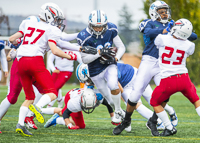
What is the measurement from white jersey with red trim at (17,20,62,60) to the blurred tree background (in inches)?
575

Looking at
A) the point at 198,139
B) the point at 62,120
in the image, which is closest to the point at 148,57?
the point at 198,139

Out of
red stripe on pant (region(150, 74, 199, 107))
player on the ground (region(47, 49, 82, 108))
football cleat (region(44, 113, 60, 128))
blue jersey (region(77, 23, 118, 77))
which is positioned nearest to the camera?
red stripe on pant (region(150, 74, 199, 107))

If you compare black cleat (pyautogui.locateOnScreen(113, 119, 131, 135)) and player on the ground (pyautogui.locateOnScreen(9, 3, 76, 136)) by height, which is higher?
player on the ground (pyautogui.locateOnScreen(9, 3, 76, 136))

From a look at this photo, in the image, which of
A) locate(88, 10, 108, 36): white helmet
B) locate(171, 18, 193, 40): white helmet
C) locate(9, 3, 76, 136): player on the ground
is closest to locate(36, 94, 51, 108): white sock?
locate(9, 3, 76, 136): player on the ground

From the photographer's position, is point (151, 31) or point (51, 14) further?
point (51, 14)

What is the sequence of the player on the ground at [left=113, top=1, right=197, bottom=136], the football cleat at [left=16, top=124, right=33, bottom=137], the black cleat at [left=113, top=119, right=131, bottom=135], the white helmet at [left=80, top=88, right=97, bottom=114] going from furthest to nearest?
the white helmet at [left=80, top=88, right=97, bottom=114] → the black cleat at [left=113, top=119, right=131, bottom=135] → the player on the ground at [left=113, top=1, right=197, bottom=136] → the football cleat at [left=16, top=124, right=33, bottom=137]

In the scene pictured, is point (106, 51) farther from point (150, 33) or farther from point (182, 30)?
point (182, 30)

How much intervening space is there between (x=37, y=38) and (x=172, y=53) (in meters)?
1.84

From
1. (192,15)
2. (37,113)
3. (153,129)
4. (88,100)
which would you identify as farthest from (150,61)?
(192,15)

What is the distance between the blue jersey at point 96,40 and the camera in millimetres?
5043

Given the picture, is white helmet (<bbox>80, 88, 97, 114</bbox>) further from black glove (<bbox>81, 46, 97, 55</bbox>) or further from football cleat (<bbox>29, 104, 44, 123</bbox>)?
football cleat (<bbox>29, 104, 44, 123</bbox>)

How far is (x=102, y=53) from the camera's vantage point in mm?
4809

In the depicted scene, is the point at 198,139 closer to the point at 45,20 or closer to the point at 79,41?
the point at 79,41

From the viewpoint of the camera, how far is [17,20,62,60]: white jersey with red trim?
181 inches
